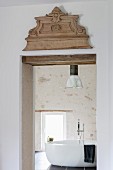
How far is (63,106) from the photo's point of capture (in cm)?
788

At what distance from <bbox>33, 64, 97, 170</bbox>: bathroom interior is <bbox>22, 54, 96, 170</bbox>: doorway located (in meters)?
4.22

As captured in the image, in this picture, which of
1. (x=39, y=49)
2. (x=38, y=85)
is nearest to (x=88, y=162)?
(x=38, y=85)

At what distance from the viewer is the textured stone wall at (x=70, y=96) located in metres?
7.75

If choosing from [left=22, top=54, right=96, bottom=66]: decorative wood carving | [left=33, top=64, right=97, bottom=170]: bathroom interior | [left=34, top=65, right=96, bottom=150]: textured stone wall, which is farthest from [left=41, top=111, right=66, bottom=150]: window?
[left=22, top=54, right=96, bottom=66]: decorative wood carving

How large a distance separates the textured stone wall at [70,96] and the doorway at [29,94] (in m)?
4.34

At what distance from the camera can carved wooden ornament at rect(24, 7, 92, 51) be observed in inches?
110

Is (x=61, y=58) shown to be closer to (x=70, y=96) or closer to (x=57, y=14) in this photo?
(x=57, y=14)

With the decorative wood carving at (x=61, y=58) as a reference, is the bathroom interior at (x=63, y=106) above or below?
below

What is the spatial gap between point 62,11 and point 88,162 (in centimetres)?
415

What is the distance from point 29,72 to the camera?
334cm

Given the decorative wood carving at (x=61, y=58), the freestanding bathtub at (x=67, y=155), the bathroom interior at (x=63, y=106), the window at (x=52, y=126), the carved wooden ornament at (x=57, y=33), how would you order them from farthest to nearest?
1. the window at (x=52, y=126)
2. the bathroom interior at (x=63, y=106)
3. the freestanding bathtub at (x=67, y=155)
4. the decorative wood carving at (x=61, y=58)
5. the carved wooden ornament at (x=57, y=33)
